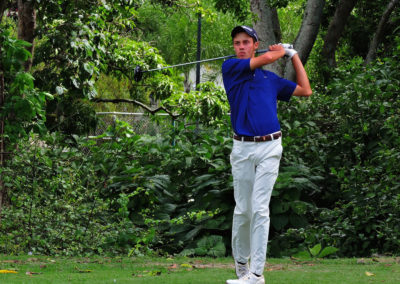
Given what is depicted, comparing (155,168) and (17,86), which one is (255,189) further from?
(155,168)

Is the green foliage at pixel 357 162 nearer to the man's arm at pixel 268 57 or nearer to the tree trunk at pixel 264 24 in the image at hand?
the tree trunk at pixel 264 24

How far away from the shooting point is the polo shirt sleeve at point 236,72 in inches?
213

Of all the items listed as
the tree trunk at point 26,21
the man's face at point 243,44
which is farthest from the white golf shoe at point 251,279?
the tree trunk at point 26,21

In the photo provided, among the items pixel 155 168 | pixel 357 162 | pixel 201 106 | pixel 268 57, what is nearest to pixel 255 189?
pixel 268 57

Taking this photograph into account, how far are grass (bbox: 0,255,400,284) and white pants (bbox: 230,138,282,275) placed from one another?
0.47 metres

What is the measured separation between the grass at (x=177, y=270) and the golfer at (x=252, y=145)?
43cm

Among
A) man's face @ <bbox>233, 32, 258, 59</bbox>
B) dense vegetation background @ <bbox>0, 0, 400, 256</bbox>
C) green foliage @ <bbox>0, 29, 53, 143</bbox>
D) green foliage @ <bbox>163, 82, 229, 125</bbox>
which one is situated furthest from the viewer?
green foliage @ <bbox>163, 82, 229, 125</bbox>

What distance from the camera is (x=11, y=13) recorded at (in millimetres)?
12328

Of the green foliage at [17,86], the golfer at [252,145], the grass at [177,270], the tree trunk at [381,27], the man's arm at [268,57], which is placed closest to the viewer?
the man's arm at [268,57]

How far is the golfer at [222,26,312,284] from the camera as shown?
17.6 ft

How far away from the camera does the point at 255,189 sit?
5410 millimetres

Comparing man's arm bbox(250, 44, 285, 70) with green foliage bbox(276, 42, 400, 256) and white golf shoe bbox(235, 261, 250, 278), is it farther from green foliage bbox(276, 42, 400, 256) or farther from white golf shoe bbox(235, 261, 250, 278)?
green foliage bbox(276, 42, 400, 256)

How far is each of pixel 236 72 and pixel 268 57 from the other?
1.11 ft

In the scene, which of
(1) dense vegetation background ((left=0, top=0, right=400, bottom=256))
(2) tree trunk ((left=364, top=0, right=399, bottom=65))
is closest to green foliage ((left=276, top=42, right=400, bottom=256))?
(1) dense vegetation background ((left=0, top=0, right=400, bottom=256))
